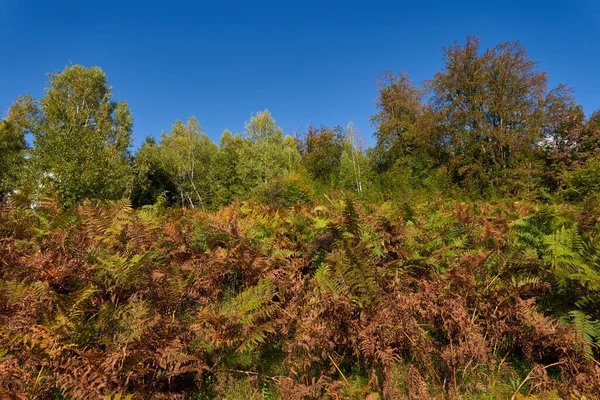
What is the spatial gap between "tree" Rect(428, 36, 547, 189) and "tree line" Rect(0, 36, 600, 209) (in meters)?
0.06

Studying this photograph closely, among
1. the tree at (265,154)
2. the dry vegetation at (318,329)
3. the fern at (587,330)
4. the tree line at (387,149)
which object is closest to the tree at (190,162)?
the tree line at (387,149)

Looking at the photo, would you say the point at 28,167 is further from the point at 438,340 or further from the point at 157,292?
the point at 438,340

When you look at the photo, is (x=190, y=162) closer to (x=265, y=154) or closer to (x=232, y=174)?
(x=232, y=174)

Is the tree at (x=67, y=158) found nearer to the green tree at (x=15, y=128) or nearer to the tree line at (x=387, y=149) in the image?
the tree line at (x=387, y=149)

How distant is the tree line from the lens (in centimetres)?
1218

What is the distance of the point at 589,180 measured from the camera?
12414mm

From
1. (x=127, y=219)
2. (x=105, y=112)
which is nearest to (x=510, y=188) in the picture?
(x=127, y=219)

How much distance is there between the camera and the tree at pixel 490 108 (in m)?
17.0

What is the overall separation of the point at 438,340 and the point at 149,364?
2.10 metres

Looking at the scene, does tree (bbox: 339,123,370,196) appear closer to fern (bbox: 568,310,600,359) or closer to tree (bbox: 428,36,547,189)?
tree (bbox: 428,36,547,189)

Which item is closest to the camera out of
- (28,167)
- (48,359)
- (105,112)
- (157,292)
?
(48,359)

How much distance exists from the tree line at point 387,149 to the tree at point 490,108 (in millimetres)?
59

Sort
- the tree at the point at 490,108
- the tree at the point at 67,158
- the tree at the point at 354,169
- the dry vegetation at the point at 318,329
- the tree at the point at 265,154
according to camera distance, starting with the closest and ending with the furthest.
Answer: the dry vegetation at the point at 318,329
the tree at the point at 67,158
the tree at the point at 490,108
the tree at the point at 354,169
the tree at the point at 265,154

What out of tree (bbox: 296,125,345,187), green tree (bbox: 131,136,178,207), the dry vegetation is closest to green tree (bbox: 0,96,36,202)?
green tree (bbox: 131,136,178,207)
